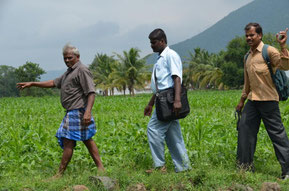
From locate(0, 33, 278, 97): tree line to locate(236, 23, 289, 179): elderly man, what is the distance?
3519 centimetres

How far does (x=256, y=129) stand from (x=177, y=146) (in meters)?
1.04

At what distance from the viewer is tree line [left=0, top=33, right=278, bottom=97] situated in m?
47.2

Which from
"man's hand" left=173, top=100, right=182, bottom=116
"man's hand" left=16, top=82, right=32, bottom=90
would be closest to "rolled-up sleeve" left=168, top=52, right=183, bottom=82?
"man's hand" left=173, top=100, right=182, bottom=116

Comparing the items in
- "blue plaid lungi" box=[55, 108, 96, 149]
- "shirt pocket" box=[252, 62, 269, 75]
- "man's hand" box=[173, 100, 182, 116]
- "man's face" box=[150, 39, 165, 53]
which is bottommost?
"blue plaid lungi" box=[55, 108, 96, 149]

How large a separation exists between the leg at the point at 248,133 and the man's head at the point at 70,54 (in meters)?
2.23

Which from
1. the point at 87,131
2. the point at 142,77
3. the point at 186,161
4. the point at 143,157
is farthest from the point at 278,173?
the point at 142,77

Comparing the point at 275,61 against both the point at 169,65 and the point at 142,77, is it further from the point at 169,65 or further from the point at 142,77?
the point at 142,77

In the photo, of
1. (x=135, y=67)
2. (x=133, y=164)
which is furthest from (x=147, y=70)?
(x=133, y=164)

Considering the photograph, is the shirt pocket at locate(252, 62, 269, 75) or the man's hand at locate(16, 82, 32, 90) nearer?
the shirt pocket at locate(252, 62, 269, 75)

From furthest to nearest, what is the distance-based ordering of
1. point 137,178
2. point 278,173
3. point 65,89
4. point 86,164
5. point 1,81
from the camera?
point 1,81, point 86,164, point 278,173, point 65,89, point 137,178

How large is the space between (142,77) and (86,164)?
41.9 m

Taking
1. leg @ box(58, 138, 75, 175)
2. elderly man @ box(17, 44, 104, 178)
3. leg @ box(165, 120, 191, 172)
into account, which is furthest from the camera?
leg @ box(165, 120, 191, 172)

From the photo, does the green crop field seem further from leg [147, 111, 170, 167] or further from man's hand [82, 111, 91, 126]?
→ man's hand [82, 111, 91, 126]

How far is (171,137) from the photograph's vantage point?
14.8 ft
